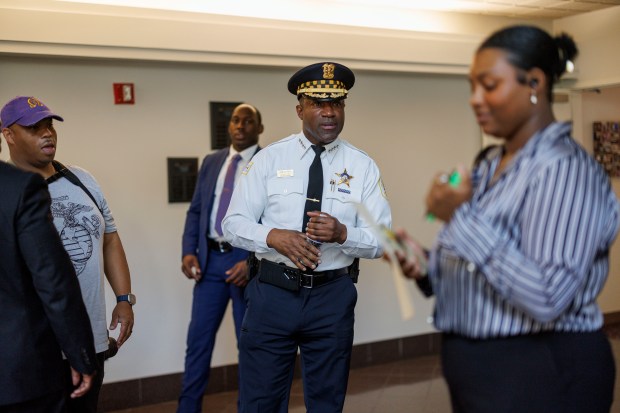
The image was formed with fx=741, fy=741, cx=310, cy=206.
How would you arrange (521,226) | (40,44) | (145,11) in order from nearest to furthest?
(521,226), (40,44), (145,11)

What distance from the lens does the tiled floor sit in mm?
4723

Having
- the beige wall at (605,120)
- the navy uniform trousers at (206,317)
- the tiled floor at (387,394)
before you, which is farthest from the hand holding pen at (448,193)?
the beige wall at (605,120)

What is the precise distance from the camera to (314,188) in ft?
10.5

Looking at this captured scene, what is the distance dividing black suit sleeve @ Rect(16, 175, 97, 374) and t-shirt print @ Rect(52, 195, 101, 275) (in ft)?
1.63

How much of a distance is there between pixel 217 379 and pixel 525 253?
3794mm

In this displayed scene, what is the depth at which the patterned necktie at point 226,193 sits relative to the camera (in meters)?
4.28

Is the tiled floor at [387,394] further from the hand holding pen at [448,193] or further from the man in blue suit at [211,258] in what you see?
the hand holding pen at [448,193]

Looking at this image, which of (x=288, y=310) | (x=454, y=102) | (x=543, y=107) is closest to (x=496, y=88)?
(x=543, y=107)

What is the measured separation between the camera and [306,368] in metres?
3.21

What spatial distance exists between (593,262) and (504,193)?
0.26 metres

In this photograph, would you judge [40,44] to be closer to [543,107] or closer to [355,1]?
[355,1]

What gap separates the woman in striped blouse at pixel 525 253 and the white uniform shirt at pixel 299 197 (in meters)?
1.36

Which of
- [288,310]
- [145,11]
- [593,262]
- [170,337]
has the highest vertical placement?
[145,11]

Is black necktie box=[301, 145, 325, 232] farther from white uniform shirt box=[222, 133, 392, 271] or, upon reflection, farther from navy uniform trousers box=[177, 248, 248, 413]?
navy uniform trousers box=[177, 248, 248, 413]
